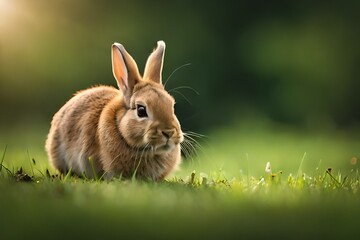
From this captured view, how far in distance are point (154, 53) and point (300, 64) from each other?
14.8 ft

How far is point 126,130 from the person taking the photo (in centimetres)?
396

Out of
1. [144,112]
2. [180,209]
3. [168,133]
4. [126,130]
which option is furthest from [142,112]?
[180,209]

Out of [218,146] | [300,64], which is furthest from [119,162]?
[300,64]

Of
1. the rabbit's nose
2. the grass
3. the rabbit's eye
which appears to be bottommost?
the grass

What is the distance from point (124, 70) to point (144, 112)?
41 centimetres

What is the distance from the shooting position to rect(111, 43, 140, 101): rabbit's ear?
4117 millimetres

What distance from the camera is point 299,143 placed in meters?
6.89

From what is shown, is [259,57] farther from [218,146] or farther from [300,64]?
[218,146]

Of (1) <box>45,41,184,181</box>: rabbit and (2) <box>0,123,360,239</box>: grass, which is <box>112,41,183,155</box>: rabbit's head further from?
(2) <box>0,123,360,239</box>: grass

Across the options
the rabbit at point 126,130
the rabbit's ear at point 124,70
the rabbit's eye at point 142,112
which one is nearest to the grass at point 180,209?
the rabbit at point 126,130

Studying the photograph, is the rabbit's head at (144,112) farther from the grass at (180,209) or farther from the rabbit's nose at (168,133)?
the grass at (180,209)

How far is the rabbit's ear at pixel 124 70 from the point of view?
162 inches

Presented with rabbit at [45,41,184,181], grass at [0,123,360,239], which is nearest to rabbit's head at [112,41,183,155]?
rabbit at [45,41,184,181]

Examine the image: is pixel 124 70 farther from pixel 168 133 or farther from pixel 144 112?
pixel 168 133
